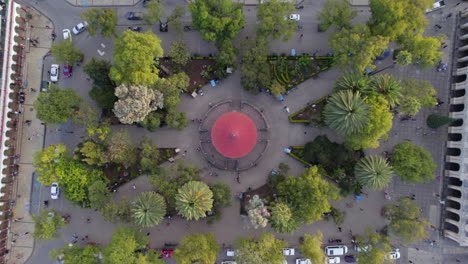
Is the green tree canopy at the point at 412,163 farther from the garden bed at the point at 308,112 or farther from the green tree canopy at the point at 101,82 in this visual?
the green tree canopy at the point at 101,82

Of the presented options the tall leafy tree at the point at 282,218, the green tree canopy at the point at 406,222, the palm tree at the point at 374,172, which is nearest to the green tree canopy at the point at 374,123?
the palm tree at the point at 374,172

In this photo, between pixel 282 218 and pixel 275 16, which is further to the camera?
pixel 275 16

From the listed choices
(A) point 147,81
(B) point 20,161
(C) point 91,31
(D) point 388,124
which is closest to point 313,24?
(D) point 388,124

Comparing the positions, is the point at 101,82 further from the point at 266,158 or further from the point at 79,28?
the point at 266,158

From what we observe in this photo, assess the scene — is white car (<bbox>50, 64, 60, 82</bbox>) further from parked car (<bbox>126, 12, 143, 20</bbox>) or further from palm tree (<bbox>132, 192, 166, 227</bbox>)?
palm tree (<bbox>132, 192, 166, 227</bbox>)

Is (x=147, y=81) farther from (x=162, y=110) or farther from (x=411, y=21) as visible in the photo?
(x=411, y=21)

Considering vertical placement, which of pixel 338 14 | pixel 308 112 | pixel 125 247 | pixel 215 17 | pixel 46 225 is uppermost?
pixel 338 14

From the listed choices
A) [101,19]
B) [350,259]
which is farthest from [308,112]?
[101,19]
